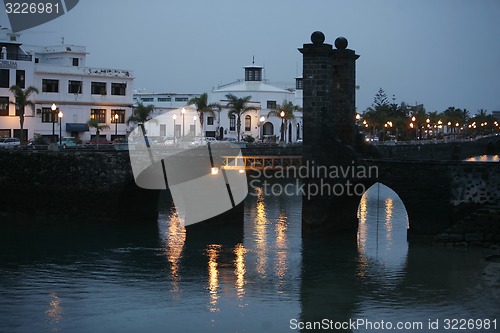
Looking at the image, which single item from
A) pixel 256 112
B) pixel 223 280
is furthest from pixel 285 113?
pixel 223 280

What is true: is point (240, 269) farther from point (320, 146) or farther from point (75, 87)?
point (75, 87)

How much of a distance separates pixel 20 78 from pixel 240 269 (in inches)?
1678

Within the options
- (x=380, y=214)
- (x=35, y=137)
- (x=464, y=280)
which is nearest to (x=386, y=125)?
(x=35, y=137)

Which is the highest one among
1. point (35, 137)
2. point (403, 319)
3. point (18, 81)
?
point (18, 81)

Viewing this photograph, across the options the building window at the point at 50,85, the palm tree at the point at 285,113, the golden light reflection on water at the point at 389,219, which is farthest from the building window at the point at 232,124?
the golden light reflection on water at the point at 389,219

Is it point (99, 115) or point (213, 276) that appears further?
point (99, 115)

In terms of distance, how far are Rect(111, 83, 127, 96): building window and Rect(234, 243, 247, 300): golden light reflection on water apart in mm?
41164

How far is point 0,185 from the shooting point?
48594mm

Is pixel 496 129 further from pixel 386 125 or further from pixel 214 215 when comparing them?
pixel 214 215

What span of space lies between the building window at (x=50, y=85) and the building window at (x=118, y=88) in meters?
5.60

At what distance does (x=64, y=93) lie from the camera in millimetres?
74312

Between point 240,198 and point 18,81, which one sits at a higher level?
point 18,81

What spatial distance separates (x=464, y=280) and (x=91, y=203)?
74.3 ft

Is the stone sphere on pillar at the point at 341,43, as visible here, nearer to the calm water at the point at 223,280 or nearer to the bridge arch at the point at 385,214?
the bridge arch at the point at 385,214
